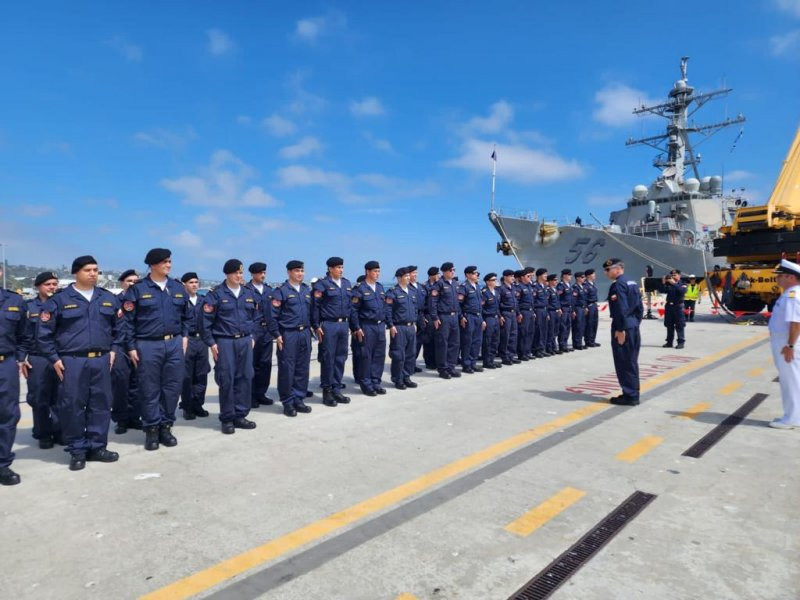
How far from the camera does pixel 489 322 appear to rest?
331 inches

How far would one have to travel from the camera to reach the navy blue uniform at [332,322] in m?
6.04

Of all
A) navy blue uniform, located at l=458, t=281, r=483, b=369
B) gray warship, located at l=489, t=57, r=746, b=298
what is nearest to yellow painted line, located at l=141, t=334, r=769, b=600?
navy blue uniform, located at l=458, t=281, r=483, b=369

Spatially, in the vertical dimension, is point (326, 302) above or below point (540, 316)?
above

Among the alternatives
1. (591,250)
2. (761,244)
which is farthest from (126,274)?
(591,250)

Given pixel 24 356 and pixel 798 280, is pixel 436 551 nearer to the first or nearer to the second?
pixel 24 356

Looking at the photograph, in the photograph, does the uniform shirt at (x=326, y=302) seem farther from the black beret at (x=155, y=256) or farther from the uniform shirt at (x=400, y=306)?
the black beret at (x=155, y=256)

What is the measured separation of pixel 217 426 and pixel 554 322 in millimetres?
7124

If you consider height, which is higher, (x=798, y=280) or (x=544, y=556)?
(x=798, y=280)

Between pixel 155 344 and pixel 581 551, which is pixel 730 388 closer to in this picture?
pixel 581 551

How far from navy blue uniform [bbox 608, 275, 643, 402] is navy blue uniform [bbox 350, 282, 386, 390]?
2.89 metres

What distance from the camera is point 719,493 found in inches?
131

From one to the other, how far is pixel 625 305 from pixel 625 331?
0.32m

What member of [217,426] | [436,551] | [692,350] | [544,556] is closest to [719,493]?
[544,556]

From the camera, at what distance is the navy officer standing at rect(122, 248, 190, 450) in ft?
14.3
